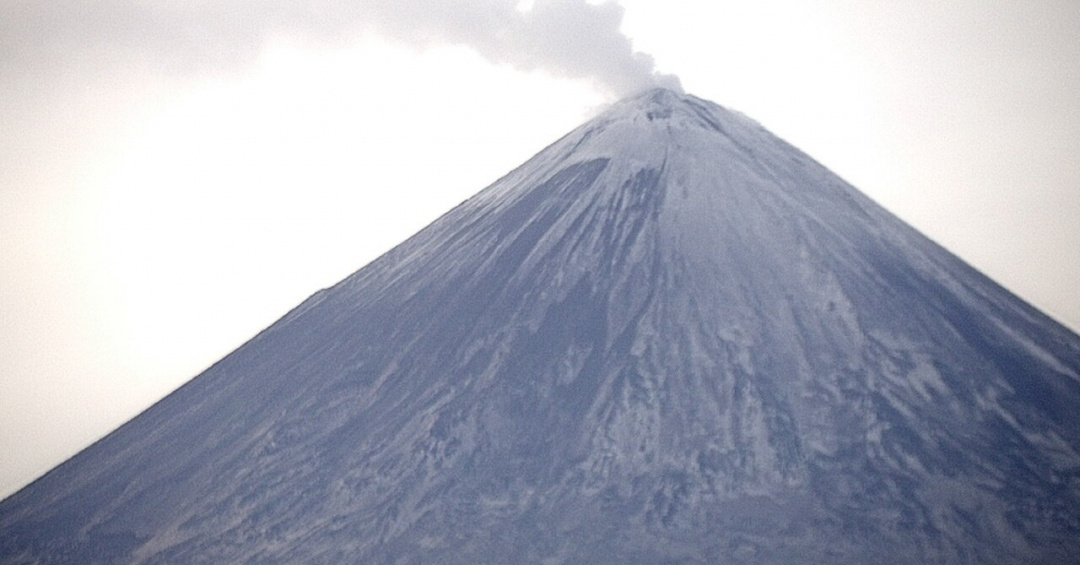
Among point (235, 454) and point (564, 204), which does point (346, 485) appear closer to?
point (235, 454)

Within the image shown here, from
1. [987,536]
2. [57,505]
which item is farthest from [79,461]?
[987,536]

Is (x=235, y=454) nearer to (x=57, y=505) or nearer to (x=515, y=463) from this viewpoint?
(x=57, y=505)

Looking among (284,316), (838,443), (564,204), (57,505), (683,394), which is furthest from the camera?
(284,316)

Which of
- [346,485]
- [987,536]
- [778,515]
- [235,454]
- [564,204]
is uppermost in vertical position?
[564,204]

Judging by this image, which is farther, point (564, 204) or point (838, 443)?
point (564, 204)

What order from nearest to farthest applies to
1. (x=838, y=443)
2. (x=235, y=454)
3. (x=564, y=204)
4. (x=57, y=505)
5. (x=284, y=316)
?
(x=838, y=443)
(x=235, y=454)
(x=57, y=505)
(x=564, y=204)
(x=284, y=316)

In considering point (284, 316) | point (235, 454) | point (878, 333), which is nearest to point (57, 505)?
point (235, 454)

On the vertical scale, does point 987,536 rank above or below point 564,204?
below
